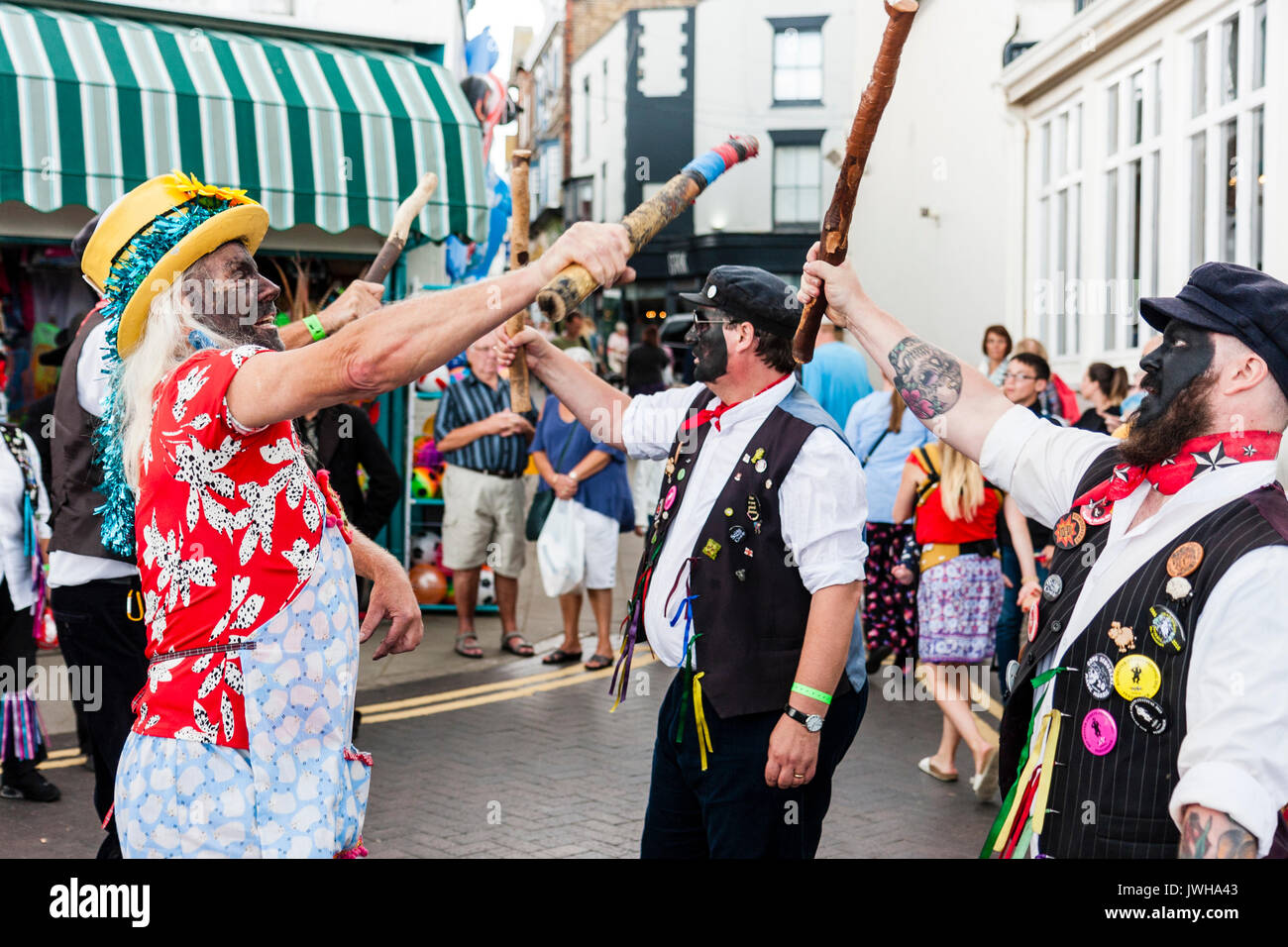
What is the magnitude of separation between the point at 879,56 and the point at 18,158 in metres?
7.63

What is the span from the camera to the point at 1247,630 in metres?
2.20

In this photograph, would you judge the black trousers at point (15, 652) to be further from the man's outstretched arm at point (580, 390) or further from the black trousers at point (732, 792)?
the black trousers at point (732, 792)

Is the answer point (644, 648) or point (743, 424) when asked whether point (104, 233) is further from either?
point (644, 648)

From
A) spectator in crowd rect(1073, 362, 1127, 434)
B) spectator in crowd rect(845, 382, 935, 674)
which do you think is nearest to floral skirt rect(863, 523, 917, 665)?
spectator in crowd rect(845, 382, 935, 674)

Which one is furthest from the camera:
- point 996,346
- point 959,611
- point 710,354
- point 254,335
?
point 996,346

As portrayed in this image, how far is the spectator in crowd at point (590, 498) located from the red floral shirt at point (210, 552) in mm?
6035

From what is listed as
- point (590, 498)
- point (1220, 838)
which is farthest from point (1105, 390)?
point (1220, 838)

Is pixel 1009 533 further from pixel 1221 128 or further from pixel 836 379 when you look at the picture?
pixel 1221 128

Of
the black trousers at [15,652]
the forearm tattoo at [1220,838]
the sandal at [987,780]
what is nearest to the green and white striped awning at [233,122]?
the black trousers at [15,652]

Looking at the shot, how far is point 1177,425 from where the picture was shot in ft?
8.08

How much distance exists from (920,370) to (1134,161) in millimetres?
9790

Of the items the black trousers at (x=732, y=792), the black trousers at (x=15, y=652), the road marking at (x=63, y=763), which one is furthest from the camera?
the road marking at (x=63, y=763)

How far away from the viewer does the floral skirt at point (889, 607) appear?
705 cm
